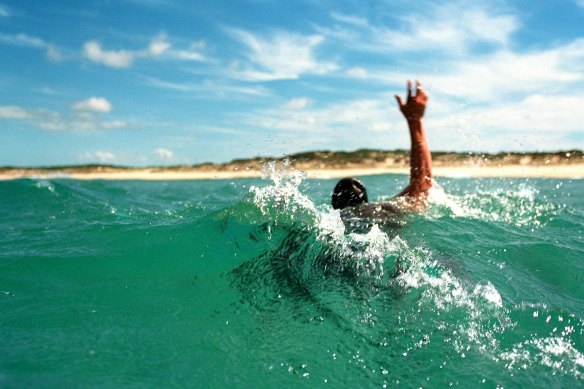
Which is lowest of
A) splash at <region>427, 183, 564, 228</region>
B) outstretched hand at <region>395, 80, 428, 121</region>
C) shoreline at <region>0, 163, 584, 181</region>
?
splash at <region>427, 183, 564, 228</region>

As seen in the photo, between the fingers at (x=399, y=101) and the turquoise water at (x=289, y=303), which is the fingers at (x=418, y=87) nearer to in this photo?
the fingers at (x=399, y=101)

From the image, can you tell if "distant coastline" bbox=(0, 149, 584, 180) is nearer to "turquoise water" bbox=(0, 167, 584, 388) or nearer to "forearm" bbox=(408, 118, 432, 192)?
"turquoise water" bbox=(0, 167, 584, 388)

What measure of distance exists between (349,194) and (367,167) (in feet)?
93.8

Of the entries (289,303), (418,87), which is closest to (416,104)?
(418,87)

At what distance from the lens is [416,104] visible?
202 inches

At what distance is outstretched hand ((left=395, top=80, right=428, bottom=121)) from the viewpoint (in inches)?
202

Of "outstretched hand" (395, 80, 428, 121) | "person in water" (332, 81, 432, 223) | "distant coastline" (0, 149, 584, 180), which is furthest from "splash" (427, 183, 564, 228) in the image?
"distant coastline" (0, 149, 584, 180)

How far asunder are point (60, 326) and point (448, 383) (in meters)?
3.00

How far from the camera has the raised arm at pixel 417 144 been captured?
5.15 metres

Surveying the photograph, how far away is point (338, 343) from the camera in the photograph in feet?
11.2

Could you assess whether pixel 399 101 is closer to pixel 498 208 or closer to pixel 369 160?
pixel 498 208

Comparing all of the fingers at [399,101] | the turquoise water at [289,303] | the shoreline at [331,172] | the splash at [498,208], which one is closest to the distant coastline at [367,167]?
the shoreline at [331,172]

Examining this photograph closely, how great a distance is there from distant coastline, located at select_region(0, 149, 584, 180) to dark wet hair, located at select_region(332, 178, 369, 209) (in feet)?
55.4

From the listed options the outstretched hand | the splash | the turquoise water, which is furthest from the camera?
the splash
